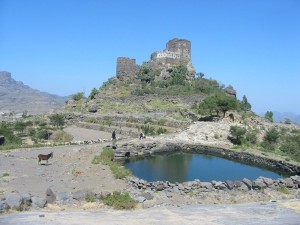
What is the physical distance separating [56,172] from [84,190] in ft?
16.6

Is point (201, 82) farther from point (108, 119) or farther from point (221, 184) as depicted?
point (221, 184)

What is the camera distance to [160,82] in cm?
5506

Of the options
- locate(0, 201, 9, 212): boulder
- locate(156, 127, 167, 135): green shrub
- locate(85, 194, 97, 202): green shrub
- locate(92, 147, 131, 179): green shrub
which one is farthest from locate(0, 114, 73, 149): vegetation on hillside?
locate(0, 201, 9, 212): boulder

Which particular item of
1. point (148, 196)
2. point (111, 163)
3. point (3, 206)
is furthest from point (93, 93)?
point (3, 206)

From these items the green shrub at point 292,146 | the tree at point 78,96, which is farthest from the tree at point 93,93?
the green shrub at point 292,146

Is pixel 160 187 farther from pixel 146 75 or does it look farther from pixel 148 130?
pixel 146 75

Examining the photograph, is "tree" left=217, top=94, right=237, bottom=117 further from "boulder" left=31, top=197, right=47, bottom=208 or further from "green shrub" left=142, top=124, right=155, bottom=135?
"boulder" left=31, top=197, right=47, bottom=208

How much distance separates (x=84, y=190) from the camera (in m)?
15.2

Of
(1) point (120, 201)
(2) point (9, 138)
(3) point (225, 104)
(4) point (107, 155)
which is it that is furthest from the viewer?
(3) point (225, 104)

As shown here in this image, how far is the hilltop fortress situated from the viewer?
57.7 meters

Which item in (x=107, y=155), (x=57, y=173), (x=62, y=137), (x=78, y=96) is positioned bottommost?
(x=57, y=173)

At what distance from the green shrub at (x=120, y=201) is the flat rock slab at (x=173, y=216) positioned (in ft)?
1.62

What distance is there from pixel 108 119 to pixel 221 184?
25489mm

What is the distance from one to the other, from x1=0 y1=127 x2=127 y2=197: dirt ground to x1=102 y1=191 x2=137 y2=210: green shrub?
203cm
